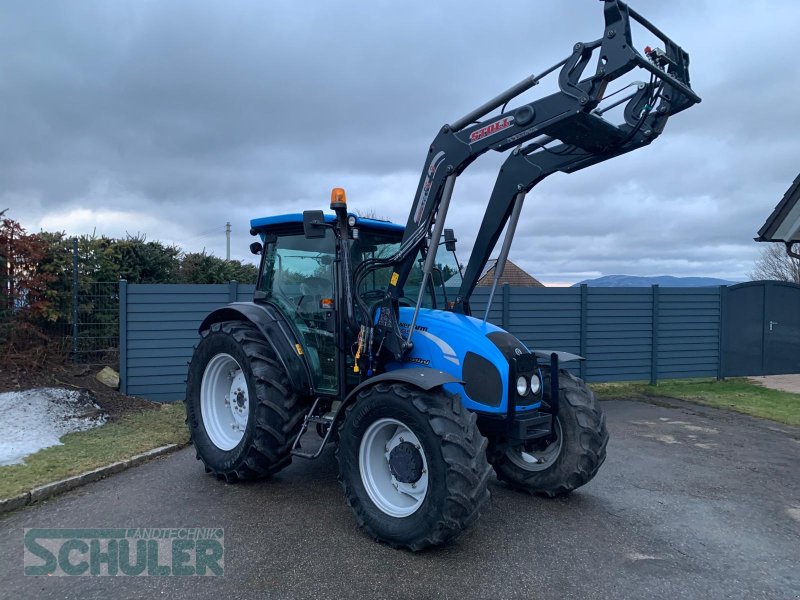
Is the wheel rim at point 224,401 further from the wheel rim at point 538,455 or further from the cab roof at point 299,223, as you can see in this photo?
the wheel rim at point 538,455

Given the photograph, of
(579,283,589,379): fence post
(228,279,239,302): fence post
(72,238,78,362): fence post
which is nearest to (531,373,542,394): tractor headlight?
(228,279,239,302): fence post

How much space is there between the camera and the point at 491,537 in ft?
12.6

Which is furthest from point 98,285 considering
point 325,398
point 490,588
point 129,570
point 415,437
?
point 490,588

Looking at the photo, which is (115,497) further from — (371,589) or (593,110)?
(593,110)

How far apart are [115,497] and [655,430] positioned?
20.4 ft

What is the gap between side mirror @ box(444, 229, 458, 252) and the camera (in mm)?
5254

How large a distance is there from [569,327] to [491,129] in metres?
6.93

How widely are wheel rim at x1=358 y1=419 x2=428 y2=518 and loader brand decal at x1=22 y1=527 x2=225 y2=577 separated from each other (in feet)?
3.42

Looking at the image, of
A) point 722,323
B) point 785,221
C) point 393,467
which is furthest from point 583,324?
point 393,467

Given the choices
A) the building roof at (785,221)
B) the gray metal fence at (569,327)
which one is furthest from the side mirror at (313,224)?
the building roof at (785,221)

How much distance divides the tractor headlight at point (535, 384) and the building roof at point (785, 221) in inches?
276

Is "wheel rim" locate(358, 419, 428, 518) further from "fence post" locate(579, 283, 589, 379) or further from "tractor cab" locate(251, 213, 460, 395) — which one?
"fence post" locate(579, 283, 589, 379)

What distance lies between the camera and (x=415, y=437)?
3.70 metres

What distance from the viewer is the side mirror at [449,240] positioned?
17.2 feet
